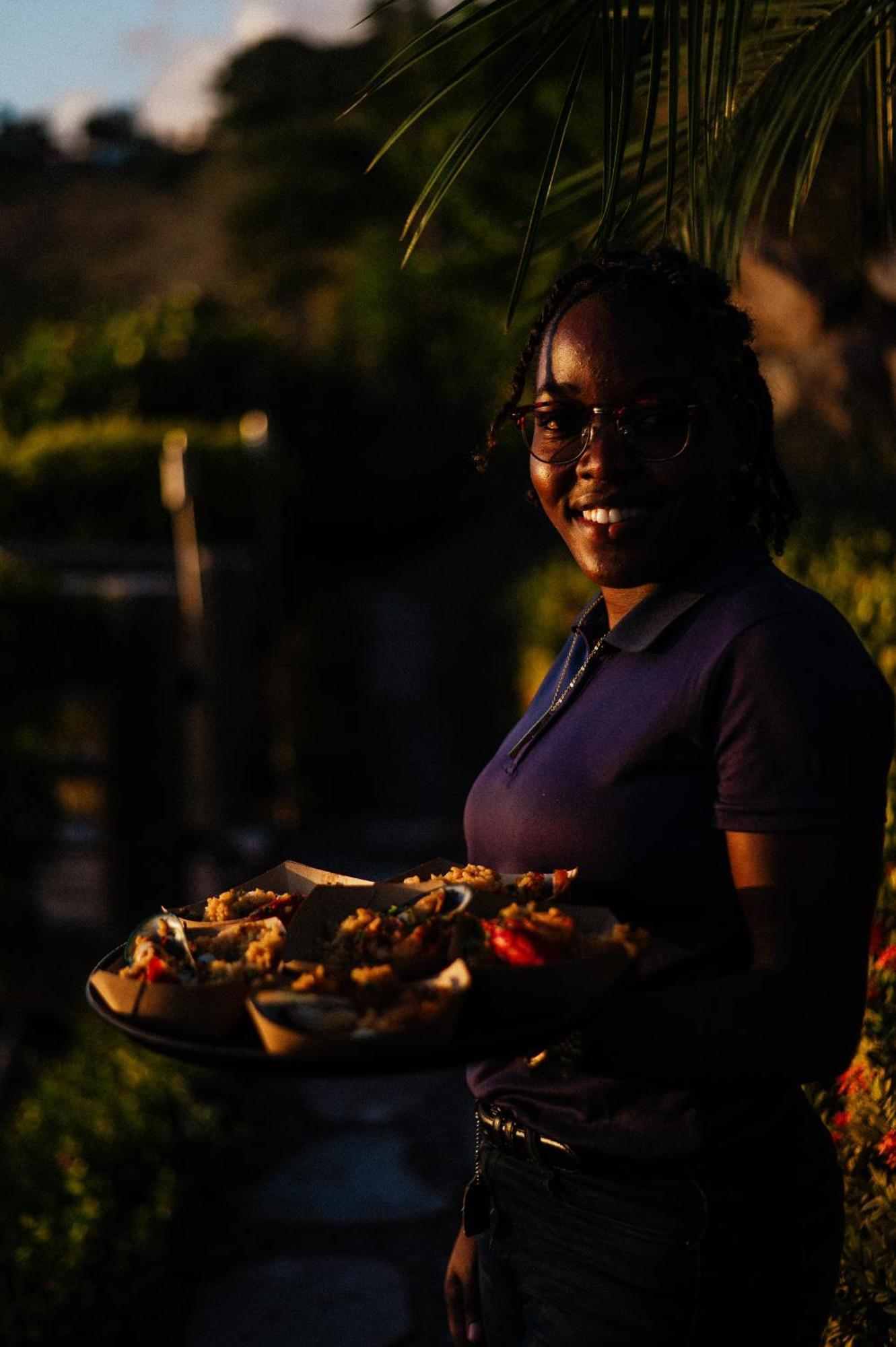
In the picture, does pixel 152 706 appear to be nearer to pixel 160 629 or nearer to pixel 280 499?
pixel 160 629

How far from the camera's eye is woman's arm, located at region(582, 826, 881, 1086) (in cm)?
145

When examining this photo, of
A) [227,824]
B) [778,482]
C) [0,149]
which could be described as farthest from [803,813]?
[0,149]

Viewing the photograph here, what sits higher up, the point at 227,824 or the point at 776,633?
the point at 776,633

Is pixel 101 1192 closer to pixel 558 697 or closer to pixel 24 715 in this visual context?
pixel 24 715

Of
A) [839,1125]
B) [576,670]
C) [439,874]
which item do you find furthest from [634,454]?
[839,1125]

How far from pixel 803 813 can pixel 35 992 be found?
5.65 m

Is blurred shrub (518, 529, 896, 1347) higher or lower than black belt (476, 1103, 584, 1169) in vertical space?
lower

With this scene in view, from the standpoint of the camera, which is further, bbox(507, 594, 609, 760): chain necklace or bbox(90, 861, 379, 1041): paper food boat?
bbox(507, 594, 609, 760): chain necklace

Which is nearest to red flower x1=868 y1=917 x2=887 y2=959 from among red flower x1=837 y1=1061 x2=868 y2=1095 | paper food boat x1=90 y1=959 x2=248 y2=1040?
red flower x1=837 y1=1061 x2=868 y2=1095

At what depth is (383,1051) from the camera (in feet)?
4.46

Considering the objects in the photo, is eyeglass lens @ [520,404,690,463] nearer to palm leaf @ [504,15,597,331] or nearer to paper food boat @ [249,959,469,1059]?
palm leaf @ [504,15,597,331]

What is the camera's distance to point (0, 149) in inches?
2393

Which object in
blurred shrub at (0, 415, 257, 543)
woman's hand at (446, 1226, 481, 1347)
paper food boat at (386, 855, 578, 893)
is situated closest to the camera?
paper food boat at (386, 855, 578, 893)

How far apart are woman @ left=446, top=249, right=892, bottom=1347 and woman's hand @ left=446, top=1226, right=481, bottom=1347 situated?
121 mm
